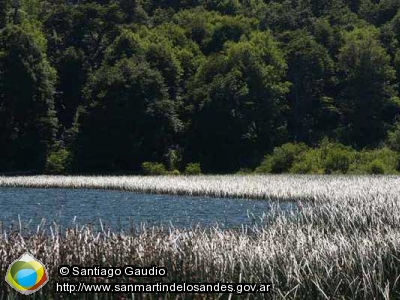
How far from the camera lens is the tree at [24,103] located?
220 ft

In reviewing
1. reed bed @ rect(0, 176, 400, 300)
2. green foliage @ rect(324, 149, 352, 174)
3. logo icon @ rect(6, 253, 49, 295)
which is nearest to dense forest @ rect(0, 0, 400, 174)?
green foliage @ rect(324, 149, 352, 174)

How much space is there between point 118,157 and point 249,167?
1150 centimetres

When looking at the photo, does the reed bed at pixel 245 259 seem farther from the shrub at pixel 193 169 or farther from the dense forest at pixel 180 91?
the dense forest at pixel 180 91

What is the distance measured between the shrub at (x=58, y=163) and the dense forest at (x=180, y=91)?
9 centimetres

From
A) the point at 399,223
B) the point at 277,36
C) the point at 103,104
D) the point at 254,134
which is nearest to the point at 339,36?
the point at 277,36

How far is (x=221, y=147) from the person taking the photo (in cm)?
6856

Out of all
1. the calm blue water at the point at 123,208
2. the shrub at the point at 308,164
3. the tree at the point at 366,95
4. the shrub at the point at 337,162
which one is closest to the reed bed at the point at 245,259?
the calm blue water at the point at 123,208

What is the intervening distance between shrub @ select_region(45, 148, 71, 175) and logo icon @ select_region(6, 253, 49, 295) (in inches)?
2111

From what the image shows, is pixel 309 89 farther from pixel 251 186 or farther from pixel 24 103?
pixel 251 186

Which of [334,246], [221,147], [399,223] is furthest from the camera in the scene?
[221,147]

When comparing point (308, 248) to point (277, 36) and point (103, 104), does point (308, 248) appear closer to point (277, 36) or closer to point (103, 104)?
point (103, 104)

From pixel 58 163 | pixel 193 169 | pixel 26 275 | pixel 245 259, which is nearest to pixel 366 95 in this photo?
pixel 193 169

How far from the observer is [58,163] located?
6462 centimetres

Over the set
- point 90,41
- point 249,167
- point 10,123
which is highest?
point 90,41
